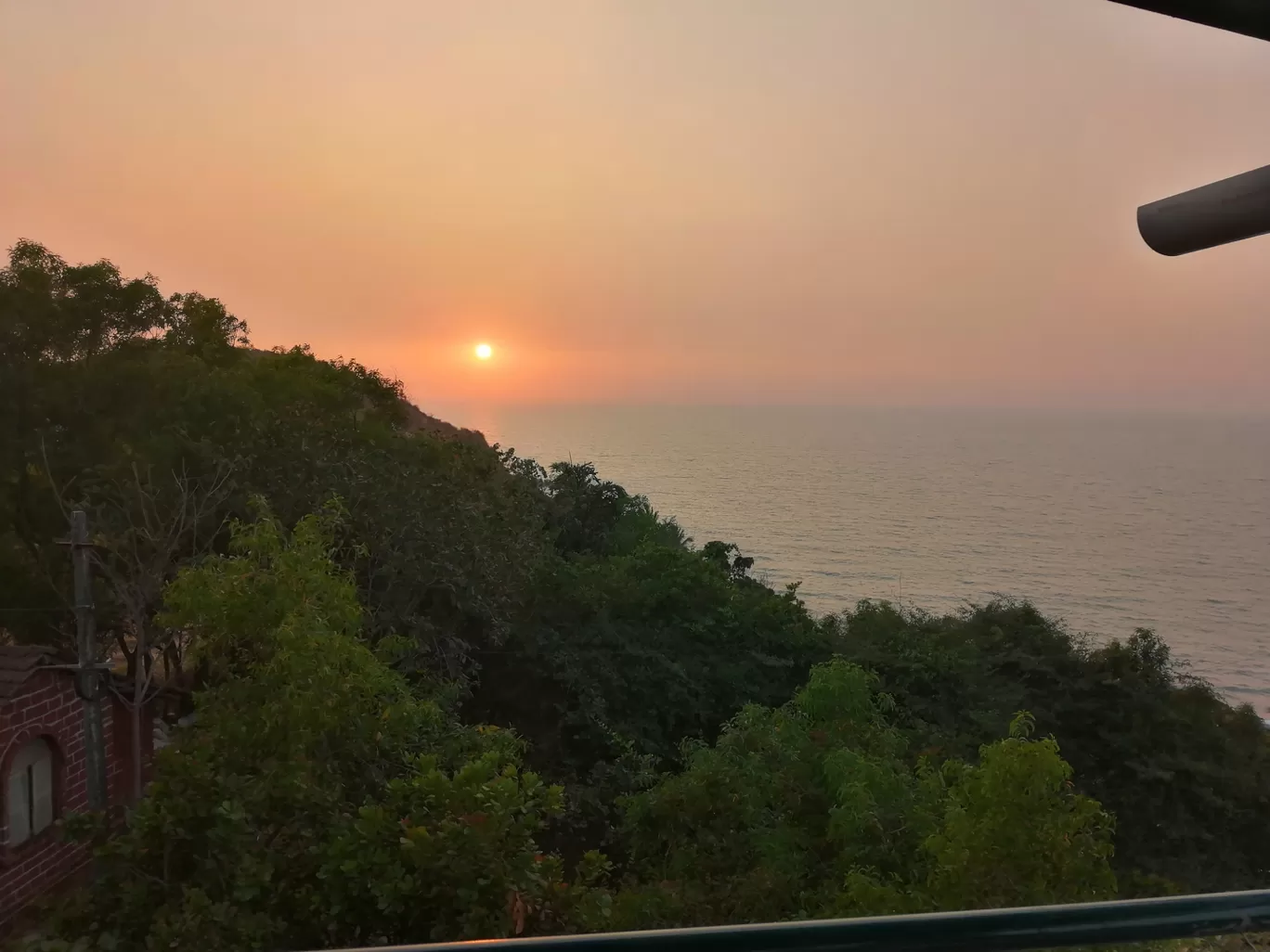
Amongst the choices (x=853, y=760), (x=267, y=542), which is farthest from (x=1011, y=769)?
(x=267, y=542)

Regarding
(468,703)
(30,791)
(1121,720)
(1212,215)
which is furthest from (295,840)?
(1121,720)

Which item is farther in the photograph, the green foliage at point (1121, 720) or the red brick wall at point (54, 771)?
the green foliage at point (1121, 720)

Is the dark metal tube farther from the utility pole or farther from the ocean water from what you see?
the ocean water

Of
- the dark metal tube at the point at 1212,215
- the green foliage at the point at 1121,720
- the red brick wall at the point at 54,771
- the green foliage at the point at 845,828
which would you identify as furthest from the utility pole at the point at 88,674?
the green foliage at the point at 1121,720

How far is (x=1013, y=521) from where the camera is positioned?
3538 cm

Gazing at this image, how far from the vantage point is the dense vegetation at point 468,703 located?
3.58m

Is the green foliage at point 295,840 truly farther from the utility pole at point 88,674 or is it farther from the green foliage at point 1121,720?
the green foliage at point 1121,720

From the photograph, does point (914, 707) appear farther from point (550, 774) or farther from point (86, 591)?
point (86, 591)

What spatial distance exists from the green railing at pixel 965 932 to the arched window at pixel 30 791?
261 inches

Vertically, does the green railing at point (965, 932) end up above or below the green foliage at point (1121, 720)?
above

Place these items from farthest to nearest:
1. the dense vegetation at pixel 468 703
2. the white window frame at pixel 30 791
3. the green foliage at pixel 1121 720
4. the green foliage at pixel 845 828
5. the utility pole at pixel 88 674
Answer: the green foliage at pixel 1121 720, the utility pole at pixel 88 674, the white window frame at pixel 30 791, the green foliage at pixel 845 828, the dense vegetation at pixel 468 703

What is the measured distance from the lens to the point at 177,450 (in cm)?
748

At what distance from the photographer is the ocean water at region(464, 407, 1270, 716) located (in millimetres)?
22859

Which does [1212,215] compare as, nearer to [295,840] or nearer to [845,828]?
[295,840]
